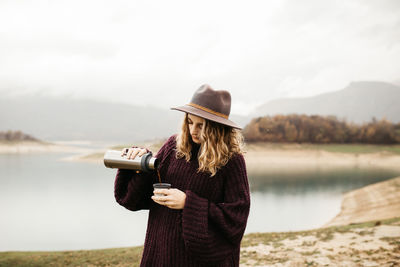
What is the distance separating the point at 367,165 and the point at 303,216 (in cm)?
3736

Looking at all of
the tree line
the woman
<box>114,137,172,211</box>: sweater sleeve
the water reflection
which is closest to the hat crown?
the woman

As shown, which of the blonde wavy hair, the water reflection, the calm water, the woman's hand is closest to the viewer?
the woman's hand

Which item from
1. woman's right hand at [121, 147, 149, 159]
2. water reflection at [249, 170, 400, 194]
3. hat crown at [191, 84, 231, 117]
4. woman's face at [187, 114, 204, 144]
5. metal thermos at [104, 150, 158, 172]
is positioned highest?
hat crown at [191, 84, 231, 117]

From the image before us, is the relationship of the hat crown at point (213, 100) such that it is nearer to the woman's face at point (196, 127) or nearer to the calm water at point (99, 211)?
the woman's face at point (196, 127)

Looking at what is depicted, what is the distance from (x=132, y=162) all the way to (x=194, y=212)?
1.59 ft

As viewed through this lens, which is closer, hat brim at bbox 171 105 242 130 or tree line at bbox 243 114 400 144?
hat brim at bbox 171 105 242 130

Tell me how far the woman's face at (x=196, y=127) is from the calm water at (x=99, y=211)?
12233 mm

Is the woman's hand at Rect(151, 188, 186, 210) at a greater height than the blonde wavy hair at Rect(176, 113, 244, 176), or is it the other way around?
the blonde wavy hair at Rect(176, 113, 244, 176)

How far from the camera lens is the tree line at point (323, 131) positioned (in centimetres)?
5441

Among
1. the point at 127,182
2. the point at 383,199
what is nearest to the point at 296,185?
the point at 383,199

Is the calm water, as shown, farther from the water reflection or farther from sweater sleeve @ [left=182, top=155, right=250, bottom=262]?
sweater sleeve @ [left=182, top=155, right=250, bottom=262]

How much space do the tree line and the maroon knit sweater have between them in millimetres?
50748

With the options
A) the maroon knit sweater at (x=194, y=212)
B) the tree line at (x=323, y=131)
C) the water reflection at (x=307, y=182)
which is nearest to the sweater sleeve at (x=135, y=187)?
the maroon knit sweater at (x=194, y=212)

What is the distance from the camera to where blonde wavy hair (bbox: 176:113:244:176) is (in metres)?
1.75
